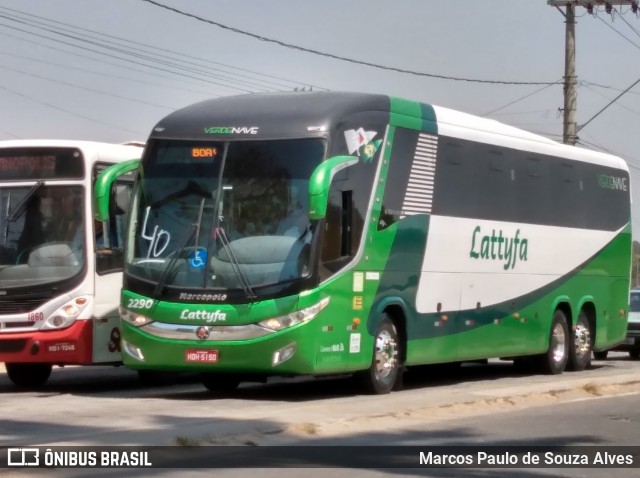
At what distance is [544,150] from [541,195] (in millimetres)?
801

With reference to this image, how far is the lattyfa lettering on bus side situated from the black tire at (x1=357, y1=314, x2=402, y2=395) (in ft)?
8.70

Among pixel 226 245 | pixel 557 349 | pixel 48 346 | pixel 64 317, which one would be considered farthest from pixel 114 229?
pixel 557 349

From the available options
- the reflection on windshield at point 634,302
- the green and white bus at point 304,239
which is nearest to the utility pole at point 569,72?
the reflection on windshield at point 634,302

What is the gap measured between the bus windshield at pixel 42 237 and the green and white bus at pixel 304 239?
106 centimetres

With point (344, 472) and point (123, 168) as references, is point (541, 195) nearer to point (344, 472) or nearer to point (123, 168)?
point (123, 168)

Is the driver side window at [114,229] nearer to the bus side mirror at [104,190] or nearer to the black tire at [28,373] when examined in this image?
the bus side mirror at [104,190]

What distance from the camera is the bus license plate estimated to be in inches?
627

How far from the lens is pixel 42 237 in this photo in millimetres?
17531

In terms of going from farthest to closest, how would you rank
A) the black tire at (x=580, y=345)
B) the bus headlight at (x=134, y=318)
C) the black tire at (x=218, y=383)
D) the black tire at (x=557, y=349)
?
the black tire at (x=580, y=345) → the black tire at (x=557, y=349) → the black tire at (x=218, y=383) → the bus headlight at (x=134, y=318)

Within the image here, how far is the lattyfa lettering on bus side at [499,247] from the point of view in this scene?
20.0m

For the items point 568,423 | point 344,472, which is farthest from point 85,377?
point 344,472

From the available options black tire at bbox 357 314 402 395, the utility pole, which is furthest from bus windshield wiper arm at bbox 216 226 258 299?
the utility pole

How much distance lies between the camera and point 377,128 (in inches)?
674

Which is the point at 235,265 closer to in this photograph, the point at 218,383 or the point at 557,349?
the point at 218,383
